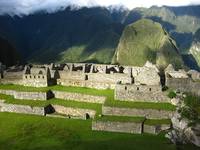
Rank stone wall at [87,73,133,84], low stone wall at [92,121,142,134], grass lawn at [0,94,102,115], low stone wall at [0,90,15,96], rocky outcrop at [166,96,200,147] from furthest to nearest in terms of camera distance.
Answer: low stone wall at [0,90,15,96], stone wall at [87,73,133,84], grass lawn at [0,94,102,115], low stone wall at [92,121,142,134], rocky outcrop at [166,96,200,147]

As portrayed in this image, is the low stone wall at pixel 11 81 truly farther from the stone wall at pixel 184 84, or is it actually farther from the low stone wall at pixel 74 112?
the stone wall at pixel 184 84

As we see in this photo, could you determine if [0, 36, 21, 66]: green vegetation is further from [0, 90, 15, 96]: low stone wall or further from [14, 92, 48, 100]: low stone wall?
[14, 92, 48, 100]: low stone wall

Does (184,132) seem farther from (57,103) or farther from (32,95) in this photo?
(32,95)

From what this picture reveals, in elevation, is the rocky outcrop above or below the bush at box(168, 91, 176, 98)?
below

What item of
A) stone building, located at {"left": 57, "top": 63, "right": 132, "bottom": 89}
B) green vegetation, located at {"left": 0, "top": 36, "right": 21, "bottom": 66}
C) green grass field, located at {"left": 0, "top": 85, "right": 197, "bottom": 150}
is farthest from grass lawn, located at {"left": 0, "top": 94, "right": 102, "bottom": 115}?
green vegetation, located at {"left": 0, "top": 36, "right": 21, "bottom": 66}

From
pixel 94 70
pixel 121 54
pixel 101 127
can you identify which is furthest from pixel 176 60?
pixel 101 127

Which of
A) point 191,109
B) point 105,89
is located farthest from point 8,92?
point 191,109
